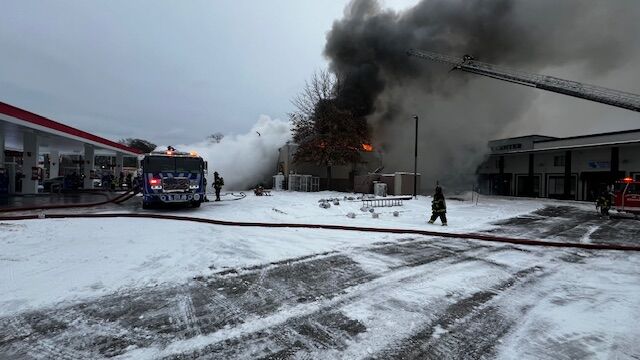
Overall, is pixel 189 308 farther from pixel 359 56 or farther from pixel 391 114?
pixel 391 114

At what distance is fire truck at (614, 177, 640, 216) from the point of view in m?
15.4

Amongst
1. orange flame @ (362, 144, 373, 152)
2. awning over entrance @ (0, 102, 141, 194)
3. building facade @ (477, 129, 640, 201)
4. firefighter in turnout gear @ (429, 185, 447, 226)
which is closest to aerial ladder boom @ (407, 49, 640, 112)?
building facade @ (477, 129, 640, 201)

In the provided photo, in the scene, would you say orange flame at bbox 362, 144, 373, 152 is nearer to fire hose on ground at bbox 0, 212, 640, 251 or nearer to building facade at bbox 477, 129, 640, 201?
building facade at bbox 477, 129, 640, 201

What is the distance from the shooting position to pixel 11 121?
15188 millimetres

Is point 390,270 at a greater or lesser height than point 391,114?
lesser

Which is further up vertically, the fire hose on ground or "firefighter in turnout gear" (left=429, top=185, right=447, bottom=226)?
"firefighter in turnout gear" (left=429, top=185, right=447, bottom=226)

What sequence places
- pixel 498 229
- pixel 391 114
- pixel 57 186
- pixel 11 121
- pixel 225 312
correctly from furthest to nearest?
pixel 391 114 → pixel 57 186 → pixel 11 121 → pixel 498 229 → pixel 225 312

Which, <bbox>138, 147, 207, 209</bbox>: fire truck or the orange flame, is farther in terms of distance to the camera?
the orange flame

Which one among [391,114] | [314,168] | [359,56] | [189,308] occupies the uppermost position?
[359,56]

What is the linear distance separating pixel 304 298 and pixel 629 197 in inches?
727

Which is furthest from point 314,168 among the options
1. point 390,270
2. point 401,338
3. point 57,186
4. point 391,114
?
point 401,338

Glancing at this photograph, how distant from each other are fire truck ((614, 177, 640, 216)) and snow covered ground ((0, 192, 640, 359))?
1051 centimetres

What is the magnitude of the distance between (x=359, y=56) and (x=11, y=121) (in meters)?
24.5

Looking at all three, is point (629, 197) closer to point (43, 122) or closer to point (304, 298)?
point (304, 298)
